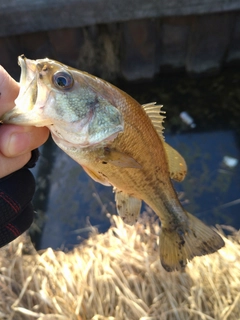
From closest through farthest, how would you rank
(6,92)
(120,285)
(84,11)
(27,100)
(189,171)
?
1. (27,100)
2. (6,92)
3. (120,285)
4. (84,11)
5. (189,171)

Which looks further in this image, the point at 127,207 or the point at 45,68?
the point at 127,207

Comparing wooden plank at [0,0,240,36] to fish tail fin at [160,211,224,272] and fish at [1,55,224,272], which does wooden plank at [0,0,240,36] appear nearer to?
fish at [1,55,224,272]

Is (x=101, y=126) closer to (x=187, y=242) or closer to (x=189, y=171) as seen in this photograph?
(x=187, y=242)

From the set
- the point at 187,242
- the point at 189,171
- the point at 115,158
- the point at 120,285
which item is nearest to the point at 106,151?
the point at 115,158

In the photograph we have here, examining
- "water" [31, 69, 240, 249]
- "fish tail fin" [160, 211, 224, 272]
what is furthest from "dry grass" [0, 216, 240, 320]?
"water" [31, 69, 240, 249]

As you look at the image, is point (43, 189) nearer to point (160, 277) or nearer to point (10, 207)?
point (160, 277)

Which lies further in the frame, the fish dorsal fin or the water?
the water
